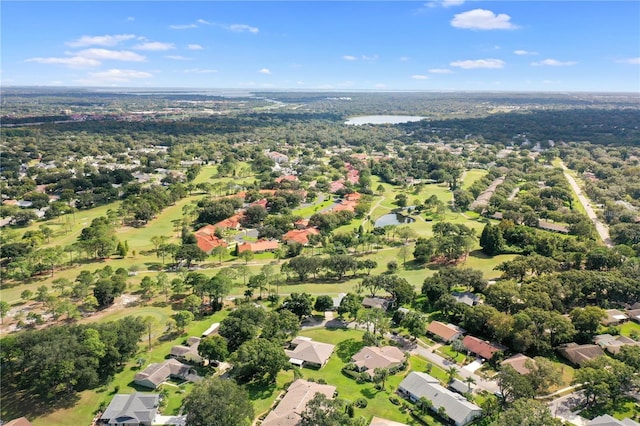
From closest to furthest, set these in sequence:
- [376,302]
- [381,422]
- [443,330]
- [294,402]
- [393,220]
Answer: [381,422] < [294,402] < [443,330] < [376,302] < [393,220]

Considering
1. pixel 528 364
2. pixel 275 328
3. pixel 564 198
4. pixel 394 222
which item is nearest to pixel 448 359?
pixel 528 364

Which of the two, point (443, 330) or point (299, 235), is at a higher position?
point (299, 235)

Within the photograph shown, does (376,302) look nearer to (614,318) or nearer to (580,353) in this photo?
(580,353)

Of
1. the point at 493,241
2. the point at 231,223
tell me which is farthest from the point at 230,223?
the point at 493,241

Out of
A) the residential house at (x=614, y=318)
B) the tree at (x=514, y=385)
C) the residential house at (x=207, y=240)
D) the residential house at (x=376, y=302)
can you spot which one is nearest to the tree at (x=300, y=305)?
the residential house at (x=376, y=302)

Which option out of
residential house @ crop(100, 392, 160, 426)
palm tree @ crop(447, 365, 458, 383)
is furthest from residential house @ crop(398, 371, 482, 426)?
residential house @ crop(100, 392, 160, 426)

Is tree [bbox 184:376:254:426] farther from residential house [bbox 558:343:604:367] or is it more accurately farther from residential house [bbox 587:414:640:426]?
residential house [bbox 558:343:604:367]

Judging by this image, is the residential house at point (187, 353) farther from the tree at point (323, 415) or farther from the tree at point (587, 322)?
the tree at point (587, 322)
